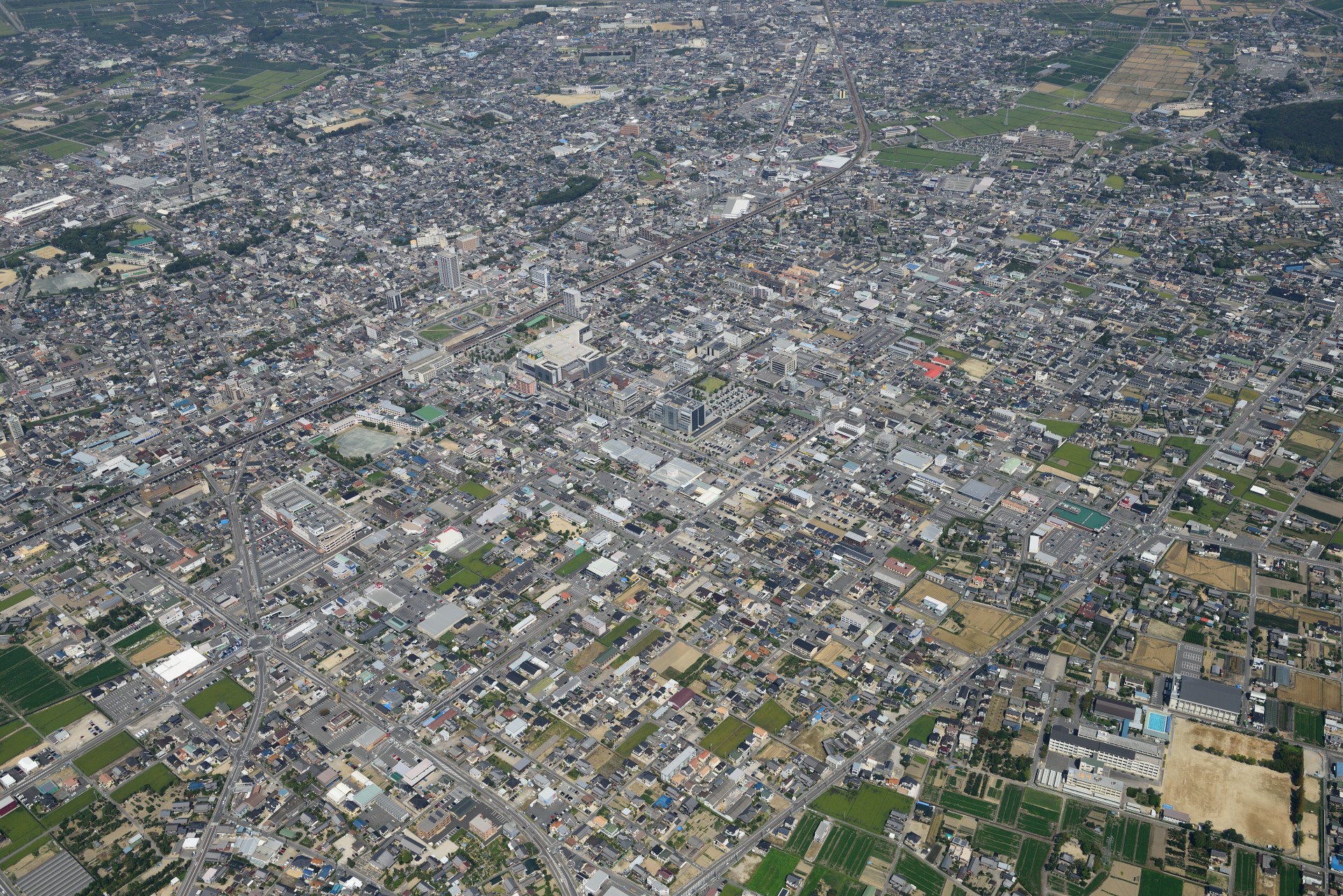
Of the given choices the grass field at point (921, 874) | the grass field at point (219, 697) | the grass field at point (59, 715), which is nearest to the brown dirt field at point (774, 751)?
the grass field at point (921, 874)

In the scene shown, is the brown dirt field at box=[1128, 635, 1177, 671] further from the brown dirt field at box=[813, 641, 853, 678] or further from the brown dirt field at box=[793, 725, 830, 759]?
the brown dirt field at box=[793, 725, 830, 759]

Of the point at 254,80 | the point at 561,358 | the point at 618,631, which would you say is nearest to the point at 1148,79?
the point at 561,358

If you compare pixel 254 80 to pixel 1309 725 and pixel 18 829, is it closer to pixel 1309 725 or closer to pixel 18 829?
pixel 18 829

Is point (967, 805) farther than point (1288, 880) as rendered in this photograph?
Yes

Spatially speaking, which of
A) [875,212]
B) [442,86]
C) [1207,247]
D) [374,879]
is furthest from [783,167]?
[374,879]

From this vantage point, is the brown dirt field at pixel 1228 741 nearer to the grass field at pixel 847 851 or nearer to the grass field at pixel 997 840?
the grass field at pixel 997 840

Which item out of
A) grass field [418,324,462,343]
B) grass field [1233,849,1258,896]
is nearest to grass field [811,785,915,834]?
grass field [1233,849,1258,896]
